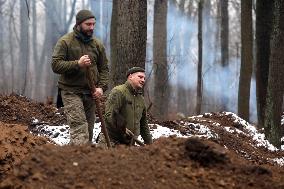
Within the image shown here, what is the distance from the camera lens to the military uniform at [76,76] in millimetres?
7078

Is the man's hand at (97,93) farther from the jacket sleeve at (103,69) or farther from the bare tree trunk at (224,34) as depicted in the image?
the bare tree trunk at (224,34)

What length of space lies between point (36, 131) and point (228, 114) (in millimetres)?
5328

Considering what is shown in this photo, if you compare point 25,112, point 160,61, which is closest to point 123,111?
point 25,112

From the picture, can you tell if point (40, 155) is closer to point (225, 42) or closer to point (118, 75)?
point (118, 75)

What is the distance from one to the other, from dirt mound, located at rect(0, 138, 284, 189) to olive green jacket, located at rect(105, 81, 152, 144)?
7.13 feet

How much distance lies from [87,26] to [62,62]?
56cm

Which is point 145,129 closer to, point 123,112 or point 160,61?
point 123,112

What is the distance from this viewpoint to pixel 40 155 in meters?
4.32

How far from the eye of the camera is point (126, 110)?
23.2ft

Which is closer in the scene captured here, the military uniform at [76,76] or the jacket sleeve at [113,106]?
the jacket sleeve at [113,106]

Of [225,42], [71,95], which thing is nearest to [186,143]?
[71,95]

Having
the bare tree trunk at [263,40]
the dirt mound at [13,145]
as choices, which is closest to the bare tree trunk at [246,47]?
the bare tree trunk at [263,40]

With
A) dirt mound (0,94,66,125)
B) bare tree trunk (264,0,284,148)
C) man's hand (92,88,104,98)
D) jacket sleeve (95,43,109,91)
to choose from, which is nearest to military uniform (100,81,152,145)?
man's hand (92,88,104,98)

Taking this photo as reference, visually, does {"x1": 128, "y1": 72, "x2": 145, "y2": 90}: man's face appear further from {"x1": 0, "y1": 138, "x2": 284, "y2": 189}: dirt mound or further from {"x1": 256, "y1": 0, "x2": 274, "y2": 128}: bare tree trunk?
{"x1": 256, "y1": 0, "x2": 274, "y2": 128}: bare tree trunk
